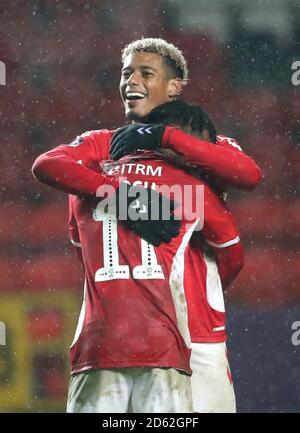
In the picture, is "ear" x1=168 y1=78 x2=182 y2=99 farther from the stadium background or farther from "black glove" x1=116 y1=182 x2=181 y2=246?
the stadium background

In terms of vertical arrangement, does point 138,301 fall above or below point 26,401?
above

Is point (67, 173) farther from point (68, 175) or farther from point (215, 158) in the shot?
point (215, 158)

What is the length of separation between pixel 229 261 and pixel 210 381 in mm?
312

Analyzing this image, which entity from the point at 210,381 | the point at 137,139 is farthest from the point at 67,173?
the point at 210,381

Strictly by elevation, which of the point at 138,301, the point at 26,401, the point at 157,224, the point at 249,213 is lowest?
the point at 26,401

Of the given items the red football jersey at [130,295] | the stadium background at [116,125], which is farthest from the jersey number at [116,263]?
the stadium background at [116,125]

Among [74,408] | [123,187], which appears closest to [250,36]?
[123,187]

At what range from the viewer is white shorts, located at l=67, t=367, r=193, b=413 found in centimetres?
226

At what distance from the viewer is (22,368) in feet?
13.1

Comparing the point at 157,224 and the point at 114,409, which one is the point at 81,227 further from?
the point at 114,409

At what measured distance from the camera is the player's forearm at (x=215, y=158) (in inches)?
97.0

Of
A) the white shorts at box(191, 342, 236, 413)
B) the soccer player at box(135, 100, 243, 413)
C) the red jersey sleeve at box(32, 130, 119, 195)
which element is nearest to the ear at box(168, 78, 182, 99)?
the soccer player at box(135, 100, 243, 413)

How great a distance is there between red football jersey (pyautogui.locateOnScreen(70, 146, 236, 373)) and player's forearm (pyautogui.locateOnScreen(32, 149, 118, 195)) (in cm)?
Result: 6

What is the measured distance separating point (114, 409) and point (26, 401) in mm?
1708
